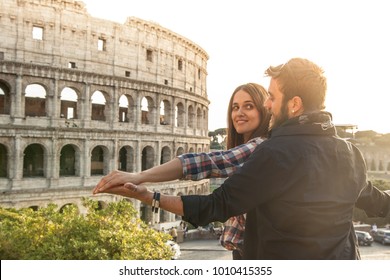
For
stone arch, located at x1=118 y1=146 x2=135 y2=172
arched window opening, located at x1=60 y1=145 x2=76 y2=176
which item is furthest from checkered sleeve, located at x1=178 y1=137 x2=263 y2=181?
stone arch, located at x1=118 y1=146 x2=135 y2=172

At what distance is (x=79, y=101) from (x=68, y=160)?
4037 mm

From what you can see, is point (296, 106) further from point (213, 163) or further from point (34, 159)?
point (34, 159)

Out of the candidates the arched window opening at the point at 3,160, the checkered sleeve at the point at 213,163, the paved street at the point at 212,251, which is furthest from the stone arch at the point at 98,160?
the checkered sleeve at the point at 213,163

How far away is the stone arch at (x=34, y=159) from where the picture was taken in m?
23.9

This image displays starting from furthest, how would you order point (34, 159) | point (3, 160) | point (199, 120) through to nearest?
point (199, 120) → point (34, 159) → point (3, 160)

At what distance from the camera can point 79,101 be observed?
2445 centimetres

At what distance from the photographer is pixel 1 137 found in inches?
849

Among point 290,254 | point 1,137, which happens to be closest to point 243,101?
point 290,254

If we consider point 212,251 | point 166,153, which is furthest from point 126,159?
point 212,251

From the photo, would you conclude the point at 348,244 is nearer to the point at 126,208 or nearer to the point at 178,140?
the point at 126,208

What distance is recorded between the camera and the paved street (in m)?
20.5

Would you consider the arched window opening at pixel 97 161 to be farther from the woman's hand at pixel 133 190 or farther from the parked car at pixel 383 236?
the woman's hand at pixel 133 190

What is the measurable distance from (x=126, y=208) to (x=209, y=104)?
86.4 feet

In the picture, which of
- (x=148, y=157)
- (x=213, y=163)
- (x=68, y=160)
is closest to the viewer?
(x=213, y=163)
